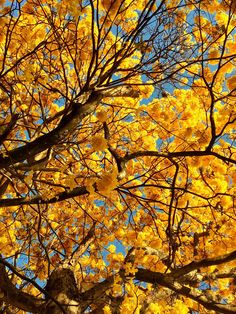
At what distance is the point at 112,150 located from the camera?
3455 mm

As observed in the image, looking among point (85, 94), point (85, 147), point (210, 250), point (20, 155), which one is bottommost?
point (20, 155)

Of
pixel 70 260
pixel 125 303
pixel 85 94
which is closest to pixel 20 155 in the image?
pixel 85 94

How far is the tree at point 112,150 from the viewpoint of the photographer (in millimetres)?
2811

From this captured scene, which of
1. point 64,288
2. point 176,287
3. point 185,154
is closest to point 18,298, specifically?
point 64,288

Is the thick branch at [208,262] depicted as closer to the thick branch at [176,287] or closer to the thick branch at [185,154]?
the thick branch at [176,287]

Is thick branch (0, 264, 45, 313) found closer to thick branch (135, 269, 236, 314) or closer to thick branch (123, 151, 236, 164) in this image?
thick branch (135, 269, 236, 314)

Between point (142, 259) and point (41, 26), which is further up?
point (41, 26)

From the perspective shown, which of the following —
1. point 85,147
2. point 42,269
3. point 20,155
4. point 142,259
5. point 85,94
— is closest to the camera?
point 20,155

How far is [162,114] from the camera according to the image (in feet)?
18.5

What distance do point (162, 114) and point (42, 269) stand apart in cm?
267

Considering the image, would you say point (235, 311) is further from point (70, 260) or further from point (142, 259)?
point (70, 260)

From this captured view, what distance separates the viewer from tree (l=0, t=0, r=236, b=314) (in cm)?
281

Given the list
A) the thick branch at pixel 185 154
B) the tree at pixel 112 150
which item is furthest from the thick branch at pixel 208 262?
the thick branch at pixel 185 154

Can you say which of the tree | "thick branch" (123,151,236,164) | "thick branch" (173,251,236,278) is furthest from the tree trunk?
"thick branch" (123,151,236,164)
